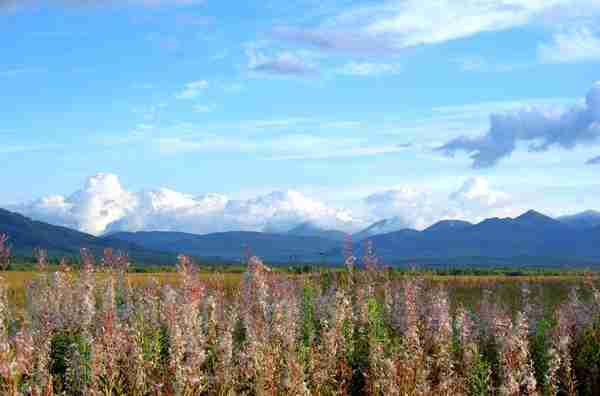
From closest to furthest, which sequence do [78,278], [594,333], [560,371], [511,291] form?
[560,371], [594,333], [78,278], [511,291]

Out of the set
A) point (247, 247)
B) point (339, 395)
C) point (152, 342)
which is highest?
point (247, 247)

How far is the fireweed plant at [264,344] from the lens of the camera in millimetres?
11141

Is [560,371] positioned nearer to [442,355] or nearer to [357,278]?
[442,355]

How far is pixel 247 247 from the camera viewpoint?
1566 centimetres

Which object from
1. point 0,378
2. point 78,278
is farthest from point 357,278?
point 0,378

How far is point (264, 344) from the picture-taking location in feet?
39.2

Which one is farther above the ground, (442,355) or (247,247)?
(247,247)

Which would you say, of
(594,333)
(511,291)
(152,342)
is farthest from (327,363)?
(511,291)

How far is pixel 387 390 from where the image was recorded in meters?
11.7

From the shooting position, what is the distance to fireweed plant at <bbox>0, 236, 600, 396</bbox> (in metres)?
11.1

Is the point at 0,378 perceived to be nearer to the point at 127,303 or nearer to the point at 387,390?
the point at 387,390

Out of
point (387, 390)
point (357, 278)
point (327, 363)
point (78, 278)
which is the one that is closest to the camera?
point (387, 390)

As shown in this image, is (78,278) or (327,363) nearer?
(327,363)

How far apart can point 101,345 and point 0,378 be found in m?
2.09
